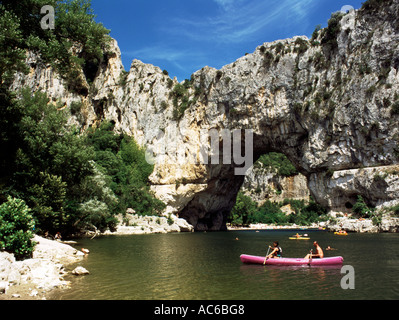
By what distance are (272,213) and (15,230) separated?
8170 cm

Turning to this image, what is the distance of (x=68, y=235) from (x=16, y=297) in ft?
74.4

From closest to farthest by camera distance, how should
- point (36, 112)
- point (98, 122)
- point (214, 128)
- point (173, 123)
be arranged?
point (36, 112)
point (214, 128)
point (173, 123)
point (98, 122)

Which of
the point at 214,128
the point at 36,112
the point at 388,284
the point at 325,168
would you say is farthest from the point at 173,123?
the point at 388,284

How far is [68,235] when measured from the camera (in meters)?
28.7

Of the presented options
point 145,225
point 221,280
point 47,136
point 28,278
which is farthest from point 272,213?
point 28,278

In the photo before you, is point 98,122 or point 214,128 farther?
point 98,122

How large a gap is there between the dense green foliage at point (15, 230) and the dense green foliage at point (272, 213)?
2363 inches

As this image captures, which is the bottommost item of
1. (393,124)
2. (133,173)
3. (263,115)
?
(133,173)

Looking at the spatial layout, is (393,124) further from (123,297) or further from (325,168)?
(123,297)

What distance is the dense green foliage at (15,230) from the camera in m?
10.8

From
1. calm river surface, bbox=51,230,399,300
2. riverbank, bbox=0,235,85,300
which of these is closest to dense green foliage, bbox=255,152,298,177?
calm river surface, bbox=51,230,399,300

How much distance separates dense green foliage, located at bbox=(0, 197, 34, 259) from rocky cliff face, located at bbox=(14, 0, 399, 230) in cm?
2444

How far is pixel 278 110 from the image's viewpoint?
135ft

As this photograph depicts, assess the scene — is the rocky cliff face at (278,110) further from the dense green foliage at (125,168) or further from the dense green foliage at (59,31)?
the dense green foliage at (59,31)
